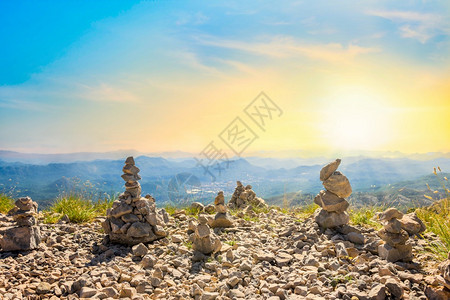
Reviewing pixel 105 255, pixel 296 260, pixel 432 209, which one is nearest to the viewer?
pixel 296 260

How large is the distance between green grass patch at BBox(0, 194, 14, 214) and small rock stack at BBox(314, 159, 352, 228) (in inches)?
414

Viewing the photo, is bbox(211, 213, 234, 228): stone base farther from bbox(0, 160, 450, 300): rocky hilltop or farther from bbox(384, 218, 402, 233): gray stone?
bbox(384, 218, 402, 233): gray stone

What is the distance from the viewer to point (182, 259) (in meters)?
7.31

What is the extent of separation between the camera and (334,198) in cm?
894

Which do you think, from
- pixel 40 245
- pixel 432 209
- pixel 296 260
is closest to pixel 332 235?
pixel 296 260

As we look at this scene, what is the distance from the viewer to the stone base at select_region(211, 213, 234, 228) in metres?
9.41

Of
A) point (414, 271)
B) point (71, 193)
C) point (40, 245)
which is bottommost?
point (414, 271)

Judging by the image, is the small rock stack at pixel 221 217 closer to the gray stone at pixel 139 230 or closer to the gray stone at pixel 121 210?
the gray stone at pixel 139 230

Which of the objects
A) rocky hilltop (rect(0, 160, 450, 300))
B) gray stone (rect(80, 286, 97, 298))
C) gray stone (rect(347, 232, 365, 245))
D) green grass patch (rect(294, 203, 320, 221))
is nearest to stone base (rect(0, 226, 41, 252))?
rocky hilltop (rect(0, 160, 450, 300))

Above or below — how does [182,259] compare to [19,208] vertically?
below

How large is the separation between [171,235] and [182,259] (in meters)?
1.60

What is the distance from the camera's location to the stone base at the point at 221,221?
30.9 ft

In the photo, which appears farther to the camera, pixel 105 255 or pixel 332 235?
pixel 332 235

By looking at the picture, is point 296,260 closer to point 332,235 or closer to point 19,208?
point 332,235
